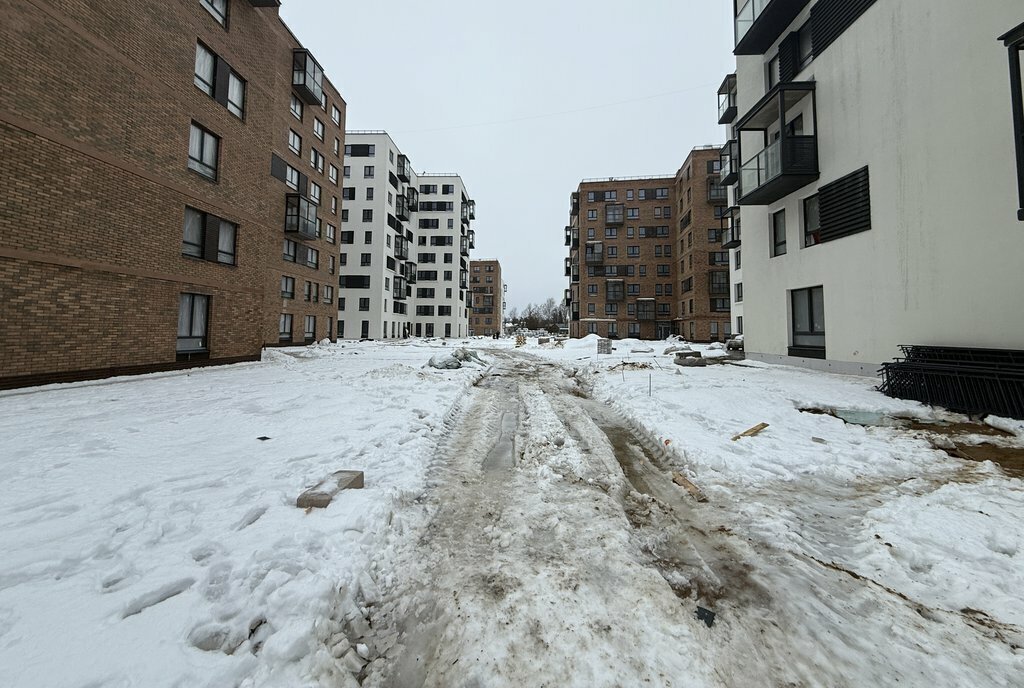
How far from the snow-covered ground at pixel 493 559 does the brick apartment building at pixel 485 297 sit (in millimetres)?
92982

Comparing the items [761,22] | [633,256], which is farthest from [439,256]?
[761,22]

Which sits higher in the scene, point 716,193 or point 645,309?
point 716,193

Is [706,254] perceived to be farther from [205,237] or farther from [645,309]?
[205,237]

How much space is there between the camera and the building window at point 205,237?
13195mm

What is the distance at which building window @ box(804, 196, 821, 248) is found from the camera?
14.2 meters

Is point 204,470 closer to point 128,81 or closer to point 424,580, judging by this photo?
point 424,580

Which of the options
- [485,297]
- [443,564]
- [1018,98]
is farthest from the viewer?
[485,297]

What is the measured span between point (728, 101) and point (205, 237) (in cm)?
3340

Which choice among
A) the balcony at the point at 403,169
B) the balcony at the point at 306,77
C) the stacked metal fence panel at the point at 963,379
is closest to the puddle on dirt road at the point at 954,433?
the stacked metal fence panel at the point at 963,379

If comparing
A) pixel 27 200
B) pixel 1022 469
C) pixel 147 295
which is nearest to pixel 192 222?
pixel 147 295

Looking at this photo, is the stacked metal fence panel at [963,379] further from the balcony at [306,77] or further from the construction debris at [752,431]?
the balcony at [306,77]

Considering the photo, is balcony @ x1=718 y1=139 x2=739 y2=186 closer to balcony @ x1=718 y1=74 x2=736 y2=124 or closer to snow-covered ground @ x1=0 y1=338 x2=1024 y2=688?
balcony @ x1=718 y1=74 x2=736 y2=124

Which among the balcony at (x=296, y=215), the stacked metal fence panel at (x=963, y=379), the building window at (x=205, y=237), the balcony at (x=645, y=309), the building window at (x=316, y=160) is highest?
the building window at (x=316, y=160)

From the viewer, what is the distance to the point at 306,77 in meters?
27.3
